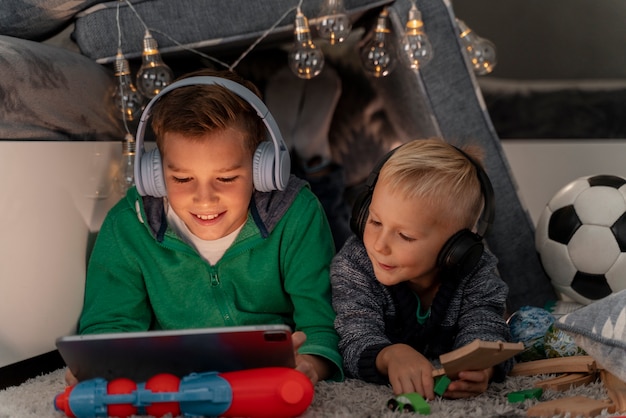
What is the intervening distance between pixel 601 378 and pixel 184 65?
1200mm

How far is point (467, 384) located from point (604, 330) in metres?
0.22

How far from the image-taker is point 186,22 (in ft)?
5.38

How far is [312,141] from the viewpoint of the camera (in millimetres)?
1933

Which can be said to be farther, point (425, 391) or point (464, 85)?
point (464, 85)

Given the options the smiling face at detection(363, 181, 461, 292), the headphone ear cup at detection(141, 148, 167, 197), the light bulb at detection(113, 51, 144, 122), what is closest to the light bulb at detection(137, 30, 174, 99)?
the light bulb at detection(113, 51, 144, 122)

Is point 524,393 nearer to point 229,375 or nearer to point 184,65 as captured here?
point 229,375

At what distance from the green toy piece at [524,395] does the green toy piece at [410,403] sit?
0.15 metres

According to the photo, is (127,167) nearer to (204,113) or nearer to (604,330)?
(204,113)

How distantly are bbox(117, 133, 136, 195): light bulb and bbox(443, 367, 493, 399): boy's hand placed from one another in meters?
0.81

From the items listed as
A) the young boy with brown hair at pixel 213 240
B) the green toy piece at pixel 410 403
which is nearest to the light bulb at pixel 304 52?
the young boy with brown hair at pixel 213 240

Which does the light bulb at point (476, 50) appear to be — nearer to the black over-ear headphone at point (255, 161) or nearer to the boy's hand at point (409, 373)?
the black over-ear headphone at point (255, 161)

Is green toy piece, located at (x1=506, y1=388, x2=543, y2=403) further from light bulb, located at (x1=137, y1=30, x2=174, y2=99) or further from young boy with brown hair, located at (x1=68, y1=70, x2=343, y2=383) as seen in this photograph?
light bulb, located at (x1=137, y1=30, x2=174, y2=99)

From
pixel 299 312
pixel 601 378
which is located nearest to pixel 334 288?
pixel 299 312

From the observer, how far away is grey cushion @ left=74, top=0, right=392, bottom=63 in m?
1.63
